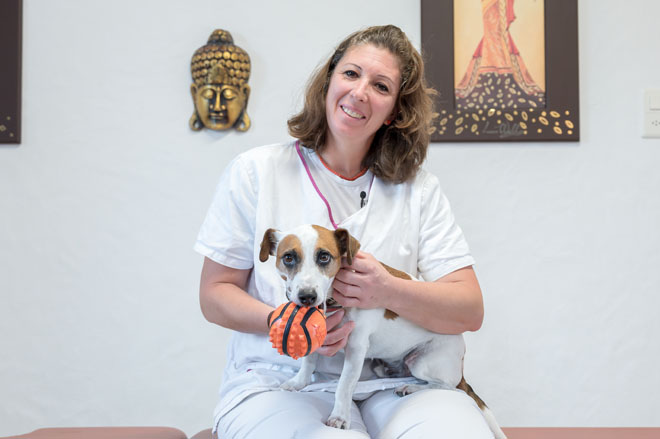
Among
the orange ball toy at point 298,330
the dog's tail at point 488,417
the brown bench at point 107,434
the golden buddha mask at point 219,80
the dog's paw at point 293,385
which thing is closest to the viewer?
the orange ball toy at point 298,330

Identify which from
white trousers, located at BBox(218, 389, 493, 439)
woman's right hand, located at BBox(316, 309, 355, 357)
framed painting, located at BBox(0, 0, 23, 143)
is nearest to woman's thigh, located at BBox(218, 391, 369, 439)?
white trousers, located at BBox(218, 389, 493, 439)

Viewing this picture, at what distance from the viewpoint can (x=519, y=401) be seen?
1.95 m

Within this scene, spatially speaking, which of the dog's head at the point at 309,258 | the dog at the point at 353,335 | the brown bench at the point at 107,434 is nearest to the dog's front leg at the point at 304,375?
the dog at the point at 353,335

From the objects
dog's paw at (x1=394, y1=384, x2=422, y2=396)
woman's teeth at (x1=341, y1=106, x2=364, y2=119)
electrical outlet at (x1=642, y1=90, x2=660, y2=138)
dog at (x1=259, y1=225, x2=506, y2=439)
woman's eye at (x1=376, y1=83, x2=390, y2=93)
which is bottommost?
dog's paw at (x1=394, y1=384, x2=422, y2=396)

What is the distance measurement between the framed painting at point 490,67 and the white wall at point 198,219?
0.06 metres

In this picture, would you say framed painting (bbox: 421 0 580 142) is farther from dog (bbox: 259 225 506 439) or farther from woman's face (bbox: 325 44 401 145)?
dog (bbox: 259 225 506 439)

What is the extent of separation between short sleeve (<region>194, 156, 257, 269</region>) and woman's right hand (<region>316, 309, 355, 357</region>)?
1.04 ft

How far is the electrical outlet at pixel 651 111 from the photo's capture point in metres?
1.97

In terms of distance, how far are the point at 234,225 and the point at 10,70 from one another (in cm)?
126

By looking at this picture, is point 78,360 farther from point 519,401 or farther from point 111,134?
point 519,401

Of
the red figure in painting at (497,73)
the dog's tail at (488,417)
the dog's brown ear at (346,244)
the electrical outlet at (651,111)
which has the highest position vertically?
the red figure in painting at (497,73)

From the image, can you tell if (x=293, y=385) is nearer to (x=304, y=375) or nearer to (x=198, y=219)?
(x=304, y=375)

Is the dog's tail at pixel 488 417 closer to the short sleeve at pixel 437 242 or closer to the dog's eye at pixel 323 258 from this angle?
the short sleeve at pixel 437 242

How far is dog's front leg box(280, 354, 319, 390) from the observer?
118 centimetres
